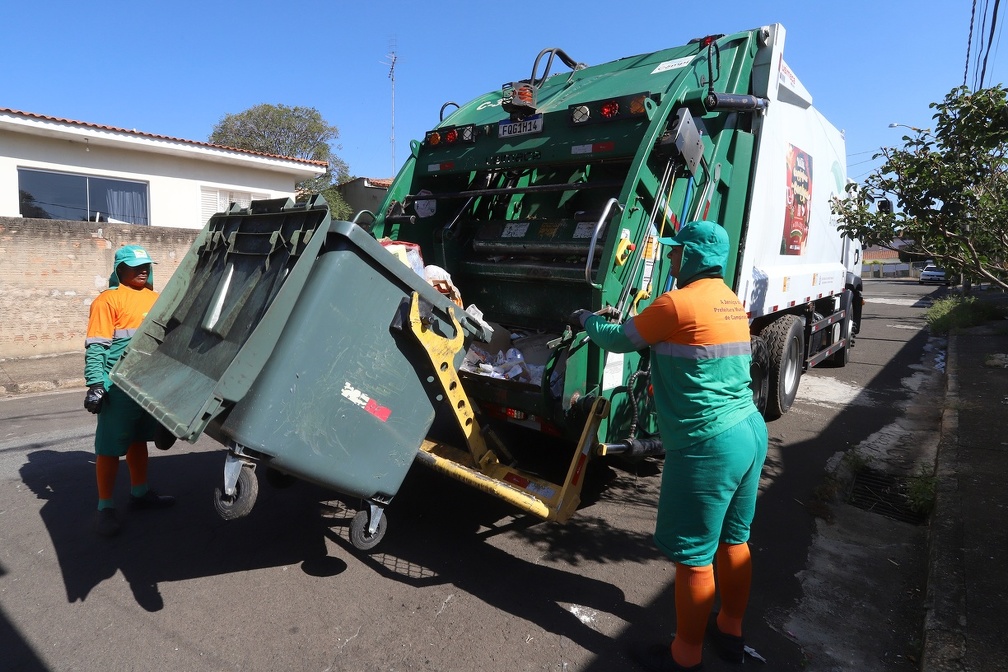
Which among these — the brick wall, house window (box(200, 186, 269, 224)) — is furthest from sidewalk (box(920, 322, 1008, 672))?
house window (box(200, 186, 269, 224))

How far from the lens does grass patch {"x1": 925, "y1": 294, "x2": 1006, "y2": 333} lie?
13008mm

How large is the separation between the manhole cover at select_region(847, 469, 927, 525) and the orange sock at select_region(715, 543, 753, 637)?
196 centimetres

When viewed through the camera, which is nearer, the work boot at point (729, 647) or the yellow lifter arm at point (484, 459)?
the work boot at point (729, 647)

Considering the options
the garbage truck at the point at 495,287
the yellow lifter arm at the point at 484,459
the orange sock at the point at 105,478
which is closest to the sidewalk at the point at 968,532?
the garbage truck at the point at 495,287

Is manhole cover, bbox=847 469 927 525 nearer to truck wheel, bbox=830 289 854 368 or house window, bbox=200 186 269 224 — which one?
truck wheel, bbox=830 289 854 368

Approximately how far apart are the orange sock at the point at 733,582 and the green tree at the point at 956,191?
10.9ft

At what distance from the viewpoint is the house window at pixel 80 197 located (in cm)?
1009

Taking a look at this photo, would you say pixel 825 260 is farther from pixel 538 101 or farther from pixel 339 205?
pixel 339 205

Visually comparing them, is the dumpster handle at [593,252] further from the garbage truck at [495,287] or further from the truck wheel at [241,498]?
the truck wheel at [241,498]

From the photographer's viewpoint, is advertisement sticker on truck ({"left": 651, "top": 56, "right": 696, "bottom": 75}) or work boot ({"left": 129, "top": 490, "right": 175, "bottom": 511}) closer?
work boot ({"left": 129, "top": 490, "right": 175, "bottom": 511})

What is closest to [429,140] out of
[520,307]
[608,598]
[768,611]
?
[520,307]

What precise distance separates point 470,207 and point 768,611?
128 inches

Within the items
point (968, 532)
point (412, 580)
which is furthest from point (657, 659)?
point (968, 532)

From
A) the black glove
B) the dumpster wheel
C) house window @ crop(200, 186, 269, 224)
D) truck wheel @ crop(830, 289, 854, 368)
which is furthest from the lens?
house window @ crop(200, 186, 269, 224)
